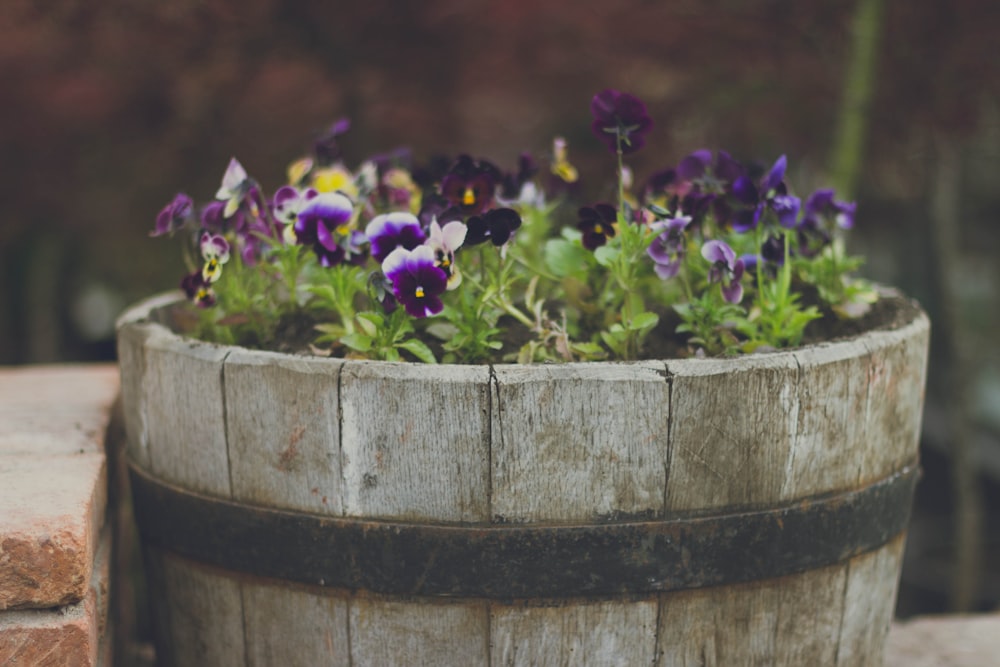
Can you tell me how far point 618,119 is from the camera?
168 centimetres

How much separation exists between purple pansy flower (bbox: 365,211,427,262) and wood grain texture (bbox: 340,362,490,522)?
231 mm

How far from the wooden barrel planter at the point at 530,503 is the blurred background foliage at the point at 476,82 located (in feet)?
5.27

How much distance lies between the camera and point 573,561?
1424 mm

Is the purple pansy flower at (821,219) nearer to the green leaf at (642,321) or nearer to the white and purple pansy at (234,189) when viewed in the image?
the green leaf at (642,321)

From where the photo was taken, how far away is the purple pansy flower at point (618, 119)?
1669 mm

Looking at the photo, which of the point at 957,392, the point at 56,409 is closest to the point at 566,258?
the point at 56,409

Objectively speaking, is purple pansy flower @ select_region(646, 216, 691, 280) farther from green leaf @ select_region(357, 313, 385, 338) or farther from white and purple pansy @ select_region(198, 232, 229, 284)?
white and purple pansy @ select_region(198, 232, 229, 284)

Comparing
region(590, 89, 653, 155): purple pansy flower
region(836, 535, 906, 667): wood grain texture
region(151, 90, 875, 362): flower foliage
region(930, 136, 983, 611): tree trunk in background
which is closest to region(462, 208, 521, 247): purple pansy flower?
region(151, 90, 875, 362): flower foliage

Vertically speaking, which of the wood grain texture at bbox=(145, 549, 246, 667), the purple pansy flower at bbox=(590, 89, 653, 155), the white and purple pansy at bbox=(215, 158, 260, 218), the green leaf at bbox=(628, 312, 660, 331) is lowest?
the wood grain texture at bbox=(145, 549, 246, 667)

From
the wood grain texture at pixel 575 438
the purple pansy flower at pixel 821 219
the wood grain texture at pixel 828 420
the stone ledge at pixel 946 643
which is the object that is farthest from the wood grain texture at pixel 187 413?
the stone ledge at pixel 946 643

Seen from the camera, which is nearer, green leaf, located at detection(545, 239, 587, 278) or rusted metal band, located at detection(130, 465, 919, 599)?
rusted metal band, located at detection(130, 465, 919, 599)

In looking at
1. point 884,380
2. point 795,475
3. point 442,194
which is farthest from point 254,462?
point 884,380

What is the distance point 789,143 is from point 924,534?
88.8 inches

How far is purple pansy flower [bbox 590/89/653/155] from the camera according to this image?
1.67 m
